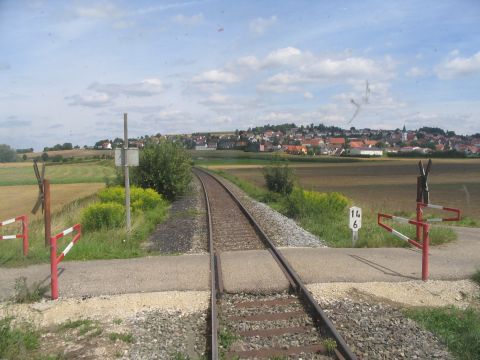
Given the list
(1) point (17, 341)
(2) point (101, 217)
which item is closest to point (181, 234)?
(2) point (101, 217)

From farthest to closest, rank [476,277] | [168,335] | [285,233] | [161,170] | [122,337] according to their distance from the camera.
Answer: [161,170]
[285,233]
[476,277]
[168,335]
[122,337]

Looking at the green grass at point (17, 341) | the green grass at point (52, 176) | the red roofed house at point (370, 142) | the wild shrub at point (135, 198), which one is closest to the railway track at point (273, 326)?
the green grass at point (17, 341)

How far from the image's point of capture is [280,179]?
93.9 feet

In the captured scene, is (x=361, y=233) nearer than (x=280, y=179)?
Yes

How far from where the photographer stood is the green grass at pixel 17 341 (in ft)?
16.3

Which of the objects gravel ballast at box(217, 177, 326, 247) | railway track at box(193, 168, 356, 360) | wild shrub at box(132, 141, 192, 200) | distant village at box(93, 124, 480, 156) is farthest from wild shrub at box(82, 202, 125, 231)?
distant village at box(93, 124, 480, 156)

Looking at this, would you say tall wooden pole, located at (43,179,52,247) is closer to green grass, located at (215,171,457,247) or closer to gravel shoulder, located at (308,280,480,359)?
gravel shoulder, located at (308,280,480,359)

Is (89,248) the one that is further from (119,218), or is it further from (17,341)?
(17,341)

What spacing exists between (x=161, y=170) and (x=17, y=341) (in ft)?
66.9

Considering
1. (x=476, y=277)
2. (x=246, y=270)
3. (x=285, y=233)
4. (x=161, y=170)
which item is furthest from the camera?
(x=161, y=170)

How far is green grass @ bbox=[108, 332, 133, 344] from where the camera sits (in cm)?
552

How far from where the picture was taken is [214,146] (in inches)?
4284

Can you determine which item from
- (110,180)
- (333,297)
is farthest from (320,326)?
(110,180)

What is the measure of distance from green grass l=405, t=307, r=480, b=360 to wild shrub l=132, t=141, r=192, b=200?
20.0 meters
